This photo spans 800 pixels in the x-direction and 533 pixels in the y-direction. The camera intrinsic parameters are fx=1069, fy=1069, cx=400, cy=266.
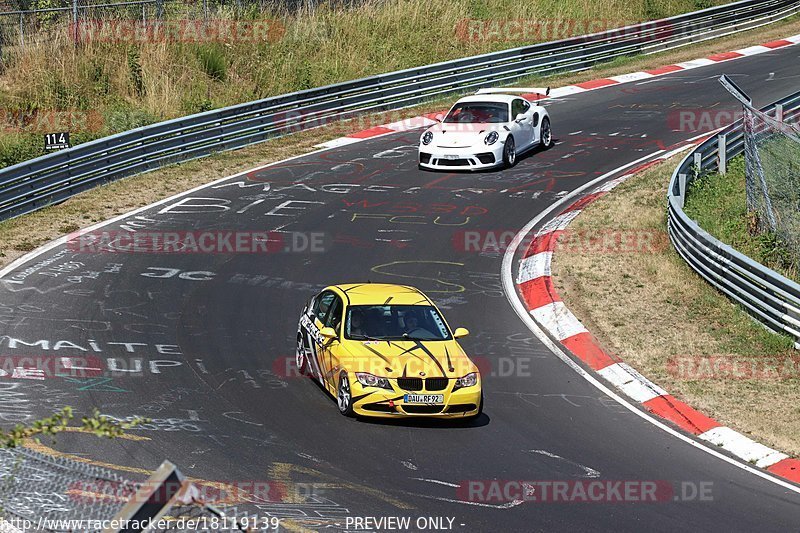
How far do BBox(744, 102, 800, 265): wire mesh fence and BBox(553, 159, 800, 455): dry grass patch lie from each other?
5.16 ft

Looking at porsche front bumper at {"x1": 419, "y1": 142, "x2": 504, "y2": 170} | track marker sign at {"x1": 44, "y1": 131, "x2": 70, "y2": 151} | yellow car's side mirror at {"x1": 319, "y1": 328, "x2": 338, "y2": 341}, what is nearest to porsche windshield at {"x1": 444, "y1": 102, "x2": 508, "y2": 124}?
porsche front bumper at {"x1": 419, "y1": 142, "x2": 504, "y2": 170}

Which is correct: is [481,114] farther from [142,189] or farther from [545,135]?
[142,189]

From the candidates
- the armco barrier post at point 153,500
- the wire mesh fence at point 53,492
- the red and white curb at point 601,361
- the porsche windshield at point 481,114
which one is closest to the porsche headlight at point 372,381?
the red and white curb at point 601,361

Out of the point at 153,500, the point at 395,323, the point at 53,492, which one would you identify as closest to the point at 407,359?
the point at 395,323

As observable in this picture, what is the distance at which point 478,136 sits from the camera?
2328 cm

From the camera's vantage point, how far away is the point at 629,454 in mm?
11367

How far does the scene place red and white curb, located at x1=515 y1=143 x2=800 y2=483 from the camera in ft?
38.5

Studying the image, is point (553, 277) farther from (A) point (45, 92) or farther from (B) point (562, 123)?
(A) point (45, 92)

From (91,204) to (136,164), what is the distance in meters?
2.22

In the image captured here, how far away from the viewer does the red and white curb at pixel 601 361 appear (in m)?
11.7

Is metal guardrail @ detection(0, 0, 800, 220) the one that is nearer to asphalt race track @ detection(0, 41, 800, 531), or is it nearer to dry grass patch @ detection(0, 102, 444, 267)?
dry grass patch @ detection(0, 102, 444, 267)

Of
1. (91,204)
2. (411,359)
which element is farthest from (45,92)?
(411,359)

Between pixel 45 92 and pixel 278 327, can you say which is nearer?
pixel 278 327

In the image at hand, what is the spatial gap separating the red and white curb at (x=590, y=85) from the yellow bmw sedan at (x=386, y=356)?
43.6 feet
